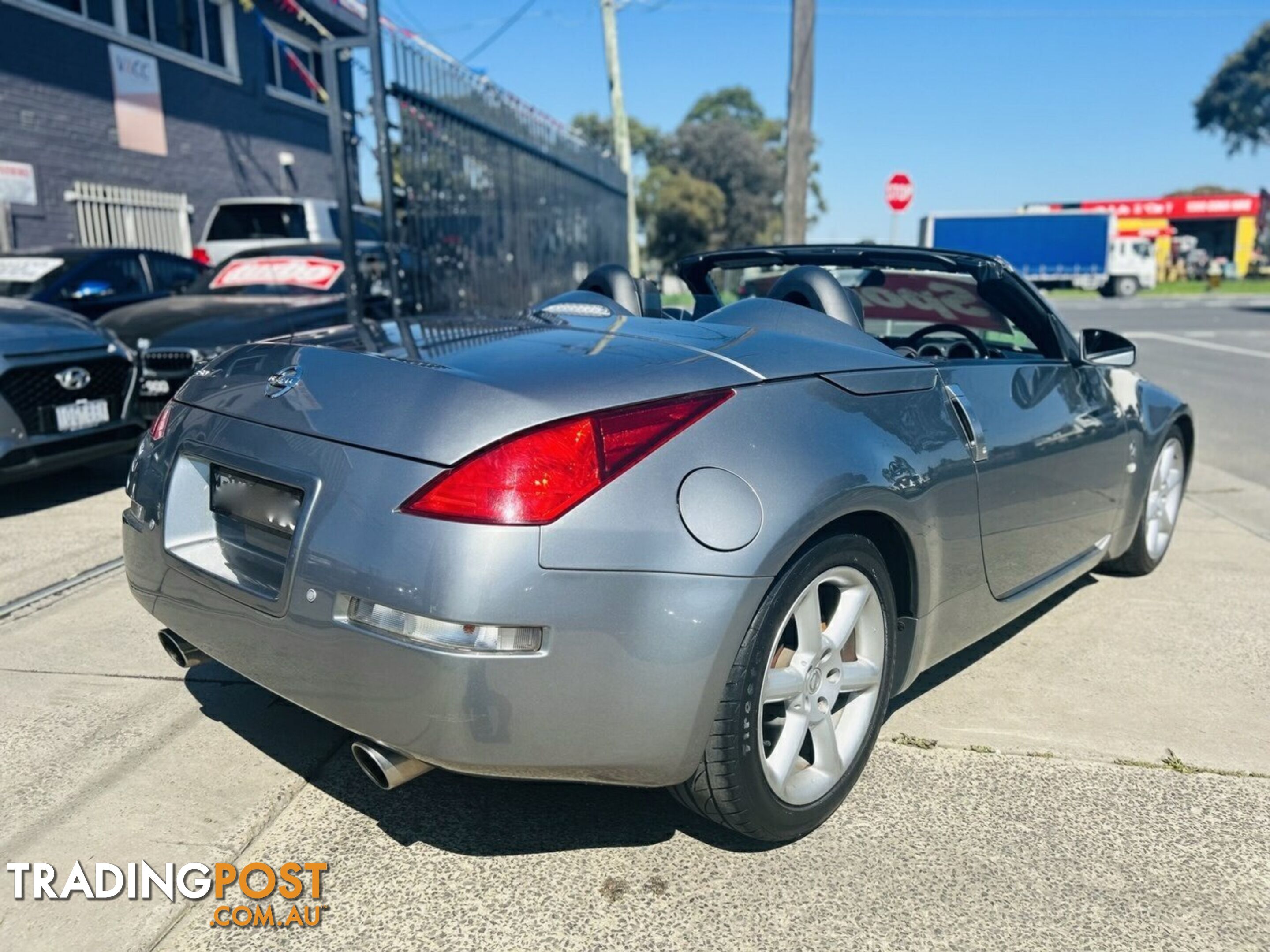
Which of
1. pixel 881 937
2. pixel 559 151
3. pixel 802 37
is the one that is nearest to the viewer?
pixel 881 937

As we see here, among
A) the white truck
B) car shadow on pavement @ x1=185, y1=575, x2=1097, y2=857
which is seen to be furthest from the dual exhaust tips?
the white truck

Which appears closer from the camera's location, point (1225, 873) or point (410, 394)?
point (410, 394)

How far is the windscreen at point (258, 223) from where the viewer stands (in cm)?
1293

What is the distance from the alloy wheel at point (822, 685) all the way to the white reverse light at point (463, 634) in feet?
1.88

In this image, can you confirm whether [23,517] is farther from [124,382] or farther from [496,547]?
[496,547]

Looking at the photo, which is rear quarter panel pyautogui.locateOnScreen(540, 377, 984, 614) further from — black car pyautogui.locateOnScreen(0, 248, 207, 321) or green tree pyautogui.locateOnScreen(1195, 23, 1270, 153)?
green tree pyautogui.locateOnScreen(1195, 23, 1270, 153)

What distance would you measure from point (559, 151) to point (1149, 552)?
1023 cm

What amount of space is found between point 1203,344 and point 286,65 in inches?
651

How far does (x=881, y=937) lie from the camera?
2.16 meters

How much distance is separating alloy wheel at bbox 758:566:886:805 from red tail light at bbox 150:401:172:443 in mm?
1693

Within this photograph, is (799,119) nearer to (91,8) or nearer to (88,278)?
(88,278)

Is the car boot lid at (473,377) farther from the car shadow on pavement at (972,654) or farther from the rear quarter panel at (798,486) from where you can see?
the car shadow on pavement at (972,654)

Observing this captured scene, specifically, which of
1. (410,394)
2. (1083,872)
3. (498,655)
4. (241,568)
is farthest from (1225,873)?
(241,568)

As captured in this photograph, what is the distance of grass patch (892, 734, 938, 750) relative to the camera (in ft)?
9.91
